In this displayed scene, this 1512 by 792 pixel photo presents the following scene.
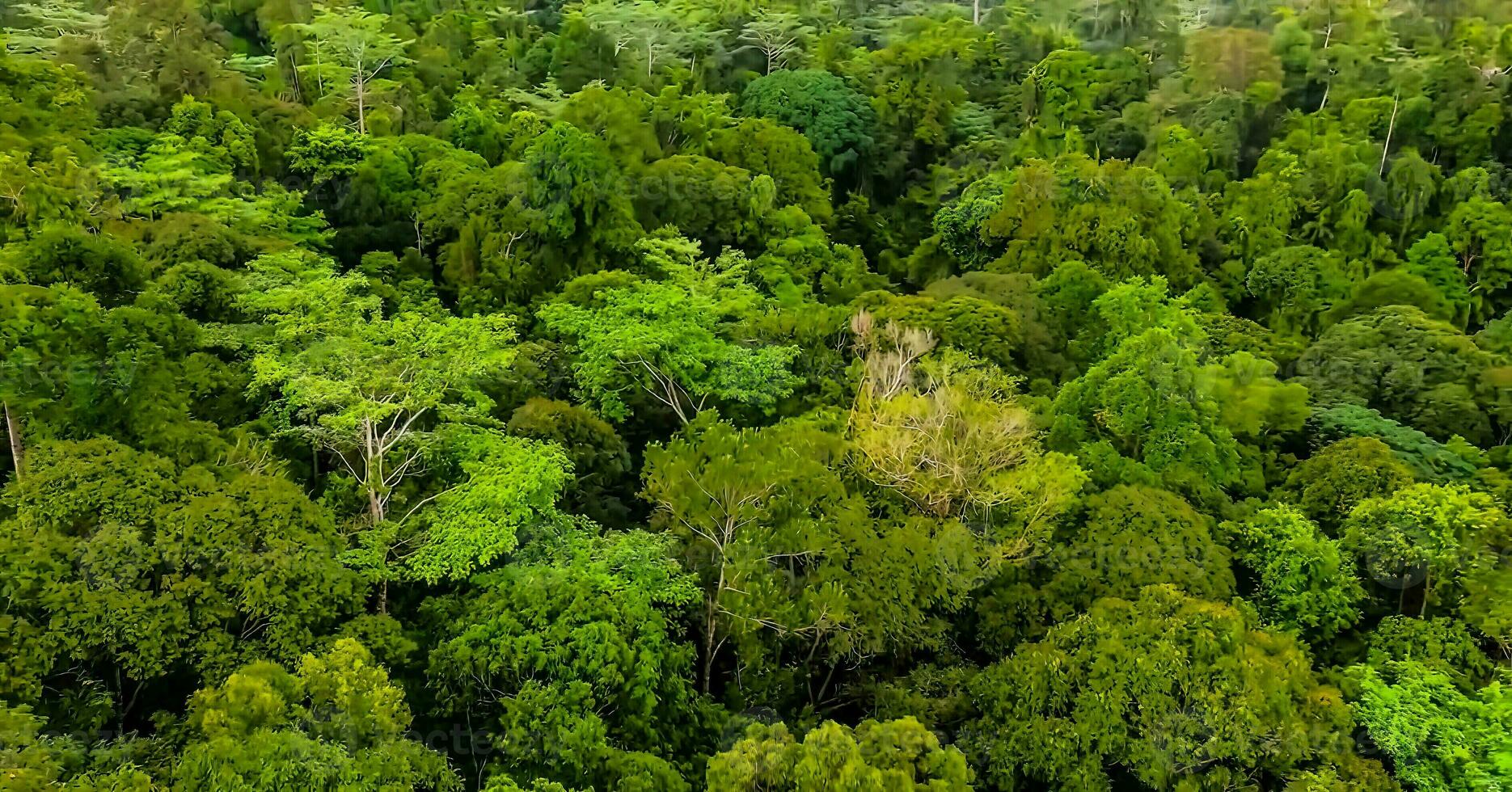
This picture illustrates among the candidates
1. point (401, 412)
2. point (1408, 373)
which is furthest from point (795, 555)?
point (1408, 373)

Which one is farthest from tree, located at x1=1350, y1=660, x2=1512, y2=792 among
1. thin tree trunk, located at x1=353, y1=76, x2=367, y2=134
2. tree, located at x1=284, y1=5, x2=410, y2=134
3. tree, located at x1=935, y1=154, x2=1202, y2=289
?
tree, located at x1=284, y1=5, x2=410, y2=134

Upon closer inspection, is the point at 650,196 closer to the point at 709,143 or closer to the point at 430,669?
the point at 709,143

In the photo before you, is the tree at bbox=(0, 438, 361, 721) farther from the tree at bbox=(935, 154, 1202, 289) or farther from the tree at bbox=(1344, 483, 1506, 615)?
the tree at bbox=(935, 154, 1202, 289)

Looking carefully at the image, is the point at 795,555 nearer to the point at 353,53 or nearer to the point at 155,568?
the point at 155,568

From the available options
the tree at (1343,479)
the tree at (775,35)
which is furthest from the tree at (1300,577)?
the tree at (775,35)

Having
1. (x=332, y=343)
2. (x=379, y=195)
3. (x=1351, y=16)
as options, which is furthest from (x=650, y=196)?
(x=1351, y=16)
